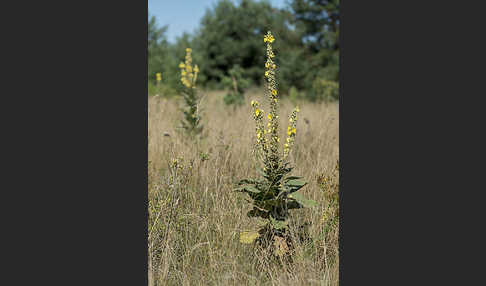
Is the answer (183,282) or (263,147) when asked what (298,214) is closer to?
(263,147)

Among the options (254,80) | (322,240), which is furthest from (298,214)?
(254,80)

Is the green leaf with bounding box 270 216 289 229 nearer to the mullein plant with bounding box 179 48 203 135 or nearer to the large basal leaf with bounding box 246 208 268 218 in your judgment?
the large basal leaf with bounding box 246 208 268 218

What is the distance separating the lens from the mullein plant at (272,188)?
8.71 ft

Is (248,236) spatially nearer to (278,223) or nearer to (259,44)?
(278,223)

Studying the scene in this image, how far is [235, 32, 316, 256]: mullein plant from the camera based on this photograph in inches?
105

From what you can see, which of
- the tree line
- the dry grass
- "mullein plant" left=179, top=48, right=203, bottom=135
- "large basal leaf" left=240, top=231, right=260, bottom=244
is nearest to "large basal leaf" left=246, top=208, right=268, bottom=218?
"large basal leaf" left=240, top=231, right=260, bottom=244

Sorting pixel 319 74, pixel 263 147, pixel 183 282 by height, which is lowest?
pixel 183 282

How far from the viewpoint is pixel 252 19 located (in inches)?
708

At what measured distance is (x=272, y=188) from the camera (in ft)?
8.79

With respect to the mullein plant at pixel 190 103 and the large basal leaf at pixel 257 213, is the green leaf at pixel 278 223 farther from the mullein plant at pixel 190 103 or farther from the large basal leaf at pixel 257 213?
the mullein plant at pixel 190 103

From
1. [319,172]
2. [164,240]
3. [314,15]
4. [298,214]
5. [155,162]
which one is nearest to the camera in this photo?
[164,240]

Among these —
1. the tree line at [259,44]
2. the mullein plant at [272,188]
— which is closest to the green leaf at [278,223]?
the mullein plant at [272,188]

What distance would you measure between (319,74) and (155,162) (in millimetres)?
10926

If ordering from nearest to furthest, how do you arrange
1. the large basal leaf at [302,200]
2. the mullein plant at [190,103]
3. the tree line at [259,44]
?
the large basal leaf at [302,200] → the mullein plant at [190,103] → the tree line at [259,44]
